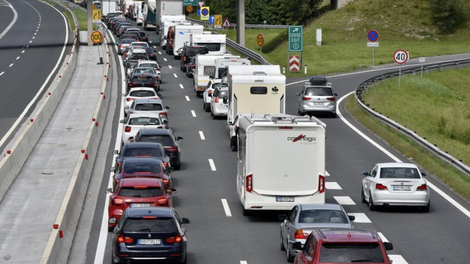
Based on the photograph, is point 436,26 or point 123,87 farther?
point 436,26

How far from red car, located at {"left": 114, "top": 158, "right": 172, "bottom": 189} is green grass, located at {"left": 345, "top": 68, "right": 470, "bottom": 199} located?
9204mm

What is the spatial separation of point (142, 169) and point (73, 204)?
9.36ft

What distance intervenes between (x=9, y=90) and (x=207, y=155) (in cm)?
2547

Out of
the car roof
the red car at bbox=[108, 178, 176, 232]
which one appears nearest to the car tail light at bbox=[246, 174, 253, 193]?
the red car at bbox=[108, 178, 176, 232]

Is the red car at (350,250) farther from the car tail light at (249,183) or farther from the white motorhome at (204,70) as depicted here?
the white motorhome at (204,70)

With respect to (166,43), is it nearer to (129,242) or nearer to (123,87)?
(123,87)

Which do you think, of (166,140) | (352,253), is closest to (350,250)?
(352,253)

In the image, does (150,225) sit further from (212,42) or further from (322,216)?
(212,42)

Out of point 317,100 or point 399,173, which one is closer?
point 399,173

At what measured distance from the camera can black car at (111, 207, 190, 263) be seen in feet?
68.2

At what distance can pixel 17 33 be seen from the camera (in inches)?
4296

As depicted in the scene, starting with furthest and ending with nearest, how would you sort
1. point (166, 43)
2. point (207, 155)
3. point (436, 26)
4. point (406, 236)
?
point (436, 26) → point (166, 43) → point (207, 155) → point (406, 236)

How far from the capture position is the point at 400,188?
93.6 ft

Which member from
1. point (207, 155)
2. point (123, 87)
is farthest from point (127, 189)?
point (123, 87)
